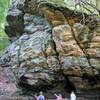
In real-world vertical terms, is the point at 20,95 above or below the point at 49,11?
below

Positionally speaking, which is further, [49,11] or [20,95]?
[20,95]

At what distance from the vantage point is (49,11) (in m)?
23.0

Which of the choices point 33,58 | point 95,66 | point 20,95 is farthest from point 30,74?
point 95,66

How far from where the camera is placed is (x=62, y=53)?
22.0 meters

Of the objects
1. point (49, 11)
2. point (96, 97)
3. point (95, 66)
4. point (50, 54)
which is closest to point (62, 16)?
point (49, 11)

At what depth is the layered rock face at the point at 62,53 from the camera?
2178 cm

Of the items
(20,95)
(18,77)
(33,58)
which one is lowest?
(20,95)

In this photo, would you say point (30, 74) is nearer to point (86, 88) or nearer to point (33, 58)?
point (33, 58)

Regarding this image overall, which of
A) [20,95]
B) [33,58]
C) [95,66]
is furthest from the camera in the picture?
[20,95]

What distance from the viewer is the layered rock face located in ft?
71.5

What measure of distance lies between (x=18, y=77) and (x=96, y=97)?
6.08 metres

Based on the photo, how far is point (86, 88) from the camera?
22.4m

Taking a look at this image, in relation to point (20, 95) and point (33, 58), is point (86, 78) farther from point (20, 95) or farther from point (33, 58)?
point (20, 95)

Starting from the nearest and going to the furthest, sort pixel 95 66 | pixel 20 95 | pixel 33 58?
pixel 95 66, pixel 33 58, pixel 20 95
